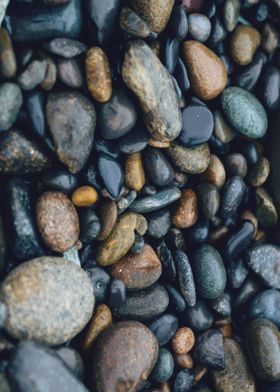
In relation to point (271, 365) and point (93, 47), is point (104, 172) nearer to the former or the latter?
point (93, 47)

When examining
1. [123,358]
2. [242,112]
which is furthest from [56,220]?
[242,112]

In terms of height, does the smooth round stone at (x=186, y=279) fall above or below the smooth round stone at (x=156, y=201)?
below

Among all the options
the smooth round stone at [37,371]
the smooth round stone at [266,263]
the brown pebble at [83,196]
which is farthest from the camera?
the smooth round stone at [266,263]

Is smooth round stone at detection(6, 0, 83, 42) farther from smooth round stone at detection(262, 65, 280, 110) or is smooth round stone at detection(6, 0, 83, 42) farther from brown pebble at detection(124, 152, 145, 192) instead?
smooth round stone at detection(262, 65, 280, 110)

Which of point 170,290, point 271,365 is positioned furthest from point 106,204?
point 271,365

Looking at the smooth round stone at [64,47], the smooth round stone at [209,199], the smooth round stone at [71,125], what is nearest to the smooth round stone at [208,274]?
the smooth round stone at [209,199]

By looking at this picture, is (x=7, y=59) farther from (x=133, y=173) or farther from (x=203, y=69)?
(x=203, y=69)

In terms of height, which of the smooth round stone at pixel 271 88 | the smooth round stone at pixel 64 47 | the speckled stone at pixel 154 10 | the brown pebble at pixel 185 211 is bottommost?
the brown pebble at pixel 185 211

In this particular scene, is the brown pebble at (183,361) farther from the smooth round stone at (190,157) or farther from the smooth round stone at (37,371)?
the smooth round stone at (190,157)
